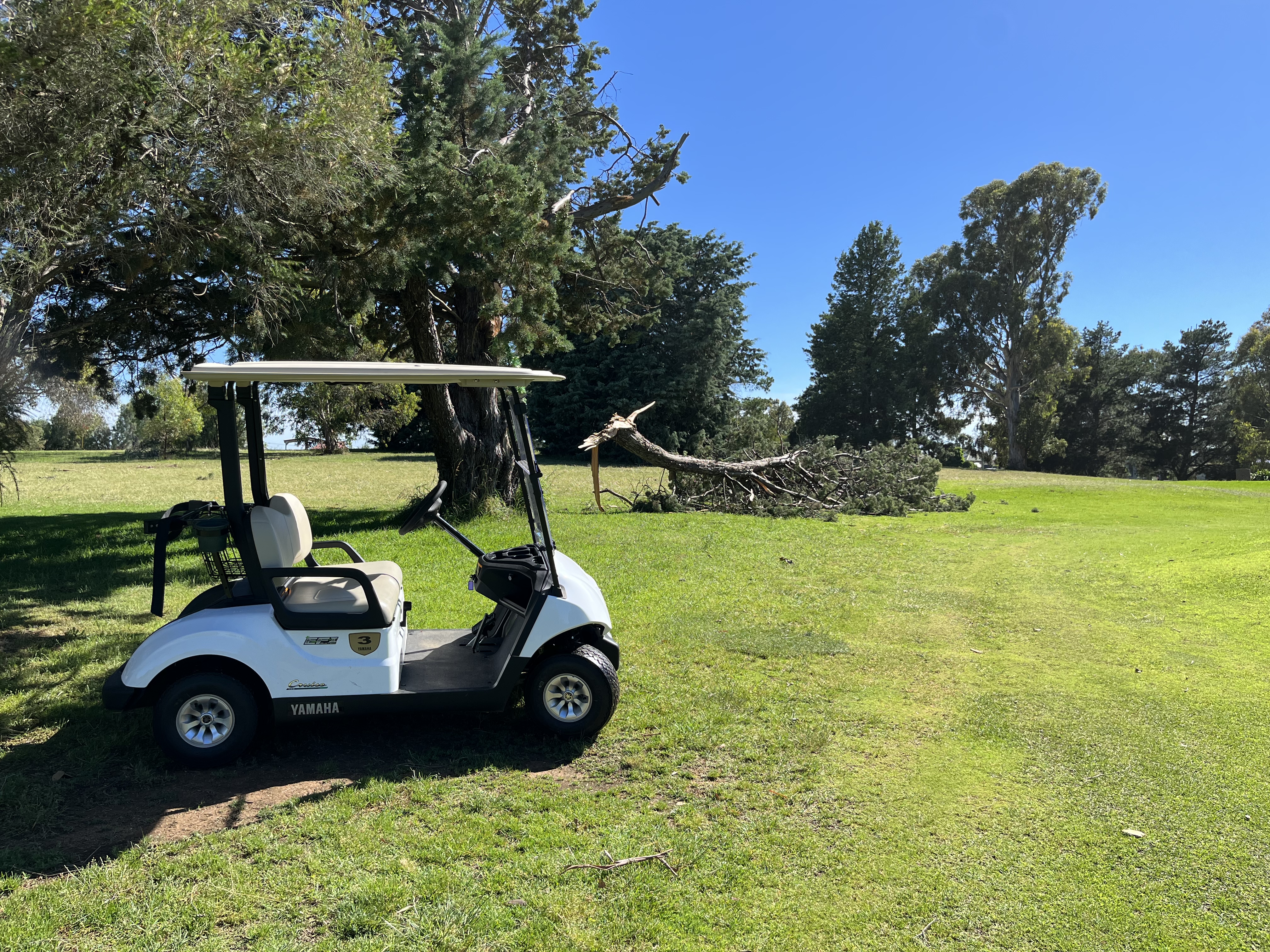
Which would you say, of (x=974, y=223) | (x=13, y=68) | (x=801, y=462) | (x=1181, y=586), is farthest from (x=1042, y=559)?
(x=974, y=223)

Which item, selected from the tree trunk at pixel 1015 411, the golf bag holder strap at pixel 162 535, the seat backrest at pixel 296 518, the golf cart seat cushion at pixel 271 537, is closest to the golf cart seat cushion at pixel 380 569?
the seat backrest at pixel 296 518

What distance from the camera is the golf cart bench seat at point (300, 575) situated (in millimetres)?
4484

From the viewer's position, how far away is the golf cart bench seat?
4484 millimetres

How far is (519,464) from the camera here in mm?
4973

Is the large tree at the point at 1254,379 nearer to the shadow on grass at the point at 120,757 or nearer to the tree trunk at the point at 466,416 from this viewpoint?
the tree trunk at the point at 466,416

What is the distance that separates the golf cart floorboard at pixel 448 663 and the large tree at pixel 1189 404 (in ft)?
190

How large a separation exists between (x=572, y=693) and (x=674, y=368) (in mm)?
35538

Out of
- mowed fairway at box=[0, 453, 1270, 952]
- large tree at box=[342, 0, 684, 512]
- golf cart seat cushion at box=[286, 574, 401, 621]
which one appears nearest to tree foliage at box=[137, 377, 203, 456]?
large tree at box=[342, 0, 684, 512]

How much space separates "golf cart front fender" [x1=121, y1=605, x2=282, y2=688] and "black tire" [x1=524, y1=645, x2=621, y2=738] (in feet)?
4.97

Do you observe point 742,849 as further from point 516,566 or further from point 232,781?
point 232,781

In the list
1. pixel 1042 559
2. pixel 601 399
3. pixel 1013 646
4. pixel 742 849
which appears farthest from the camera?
pixel 601 399

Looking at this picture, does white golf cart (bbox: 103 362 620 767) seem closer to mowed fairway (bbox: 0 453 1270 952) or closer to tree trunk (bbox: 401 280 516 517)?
mowed fairway (bbox: 0 453 1270 952)

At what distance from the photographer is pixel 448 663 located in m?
5.15

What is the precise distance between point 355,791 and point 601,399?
3638cm
